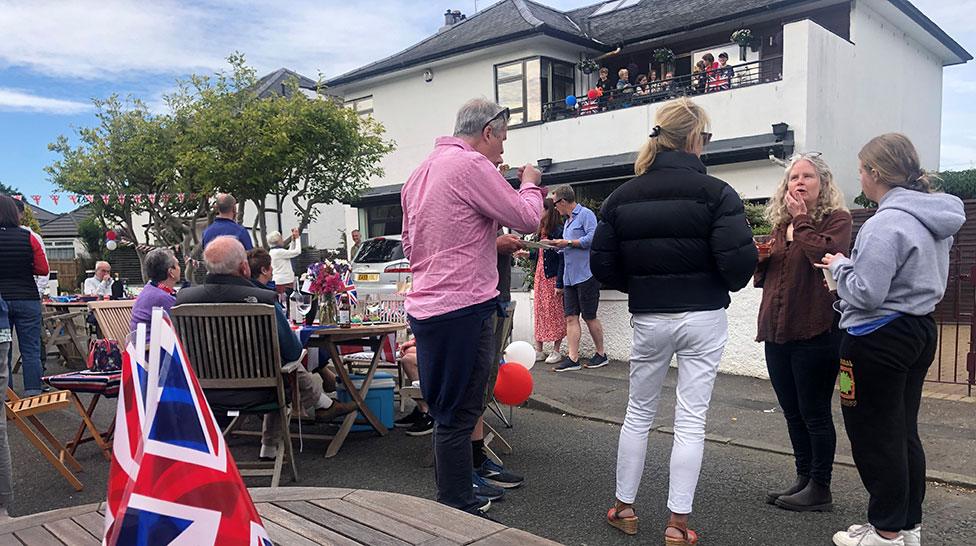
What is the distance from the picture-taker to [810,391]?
10.8 ft

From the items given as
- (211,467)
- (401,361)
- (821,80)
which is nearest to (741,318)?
(401,361)

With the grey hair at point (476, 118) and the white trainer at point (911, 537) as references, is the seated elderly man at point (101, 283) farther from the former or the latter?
the white trainer at point (911, 537)

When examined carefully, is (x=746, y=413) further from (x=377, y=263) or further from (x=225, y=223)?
(x=377, y=263)

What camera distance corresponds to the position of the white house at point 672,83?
44.6 feet

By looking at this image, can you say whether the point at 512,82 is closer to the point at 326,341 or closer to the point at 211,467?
the point at 326,341

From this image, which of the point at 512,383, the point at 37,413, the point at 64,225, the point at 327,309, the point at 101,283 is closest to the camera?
the point at 37,413

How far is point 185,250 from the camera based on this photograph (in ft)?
78.7

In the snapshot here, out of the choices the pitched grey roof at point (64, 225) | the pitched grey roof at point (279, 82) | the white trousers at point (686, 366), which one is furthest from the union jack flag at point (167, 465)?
the pitched grey roof at point (64, 225)

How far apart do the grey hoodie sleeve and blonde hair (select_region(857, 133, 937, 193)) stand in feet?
0.75

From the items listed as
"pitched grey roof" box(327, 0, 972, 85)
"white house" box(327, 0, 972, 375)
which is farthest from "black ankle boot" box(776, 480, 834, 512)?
"pitched grey roof" box(327, 0, 972, 85)

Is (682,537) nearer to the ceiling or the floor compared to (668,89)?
nearer to the floor

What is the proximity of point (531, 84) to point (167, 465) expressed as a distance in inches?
697

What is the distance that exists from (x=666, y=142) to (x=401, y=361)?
108 inches

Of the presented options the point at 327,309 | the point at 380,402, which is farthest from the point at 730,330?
the point at 327,309
